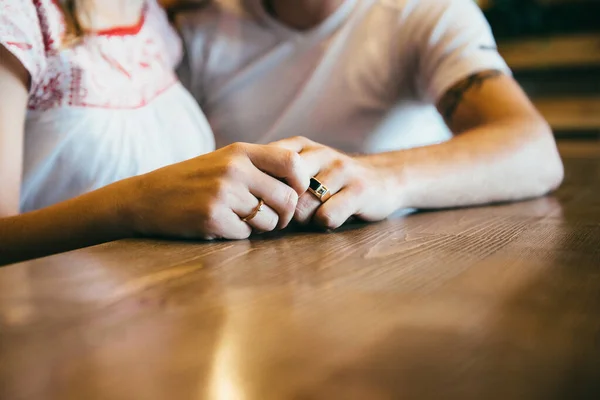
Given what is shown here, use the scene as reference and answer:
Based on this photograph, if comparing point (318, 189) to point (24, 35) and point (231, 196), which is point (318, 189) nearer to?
point (231, 196)

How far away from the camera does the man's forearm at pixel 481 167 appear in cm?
93

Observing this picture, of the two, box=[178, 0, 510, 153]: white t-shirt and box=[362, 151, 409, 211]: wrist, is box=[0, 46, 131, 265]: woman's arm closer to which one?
box=[362, 151, 409, 211]: wrist

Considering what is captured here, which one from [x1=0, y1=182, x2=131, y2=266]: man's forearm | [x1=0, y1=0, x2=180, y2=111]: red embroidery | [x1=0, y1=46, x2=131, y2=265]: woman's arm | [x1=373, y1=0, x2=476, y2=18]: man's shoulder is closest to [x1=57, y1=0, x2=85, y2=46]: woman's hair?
[x1=0, y1=0, x2=180, y2=111]: red embroidery

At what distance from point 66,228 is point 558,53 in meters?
2.97

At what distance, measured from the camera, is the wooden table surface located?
34 cm

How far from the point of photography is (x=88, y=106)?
3.26ft

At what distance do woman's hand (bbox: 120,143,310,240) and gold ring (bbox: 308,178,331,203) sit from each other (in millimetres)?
30

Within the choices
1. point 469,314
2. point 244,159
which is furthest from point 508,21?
point 469,314

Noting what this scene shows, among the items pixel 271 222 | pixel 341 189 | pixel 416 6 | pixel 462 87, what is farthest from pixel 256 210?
pixel 416 6

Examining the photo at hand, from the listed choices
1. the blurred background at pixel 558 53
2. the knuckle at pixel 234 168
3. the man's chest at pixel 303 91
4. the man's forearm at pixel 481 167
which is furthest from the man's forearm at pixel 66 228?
the blurred background at pixel 558 53

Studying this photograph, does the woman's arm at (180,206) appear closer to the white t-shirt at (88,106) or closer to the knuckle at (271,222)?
the knuckle at (271,222)

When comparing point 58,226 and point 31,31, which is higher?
point 31,31

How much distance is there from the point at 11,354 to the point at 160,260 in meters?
0.25

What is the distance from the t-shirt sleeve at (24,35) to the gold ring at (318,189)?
0.43 m
